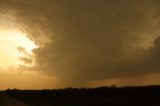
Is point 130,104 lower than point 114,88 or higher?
lower

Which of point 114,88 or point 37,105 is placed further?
point 114,88

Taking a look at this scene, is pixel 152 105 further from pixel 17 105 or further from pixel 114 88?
pixel 114 88

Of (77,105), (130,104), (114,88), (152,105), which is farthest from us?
(114,88)

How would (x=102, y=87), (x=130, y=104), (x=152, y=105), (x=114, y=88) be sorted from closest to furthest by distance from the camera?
(x=152, y=105), (x=130, y=104), (x=114, y=88), (x=102, y=87)

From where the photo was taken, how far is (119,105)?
49531 millimetres

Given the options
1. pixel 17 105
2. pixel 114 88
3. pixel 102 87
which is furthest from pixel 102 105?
pixel 102 87

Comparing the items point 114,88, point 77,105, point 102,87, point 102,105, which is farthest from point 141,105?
point 102,87

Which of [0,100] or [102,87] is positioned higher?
[102,87]

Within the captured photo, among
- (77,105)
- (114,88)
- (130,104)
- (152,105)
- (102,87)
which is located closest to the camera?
(152,105)

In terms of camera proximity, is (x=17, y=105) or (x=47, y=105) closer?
(x=17, y=105)

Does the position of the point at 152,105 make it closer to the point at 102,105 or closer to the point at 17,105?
the point at 102,105

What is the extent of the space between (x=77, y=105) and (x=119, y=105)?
237 inches

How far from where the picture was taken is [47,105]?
2165 inches

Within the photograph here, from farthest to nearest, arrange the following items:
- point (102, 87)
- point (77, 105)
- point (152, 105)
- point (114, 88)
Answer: point (102, 87) → point (114, 88) → point (77, 105) → point (152, 105)
